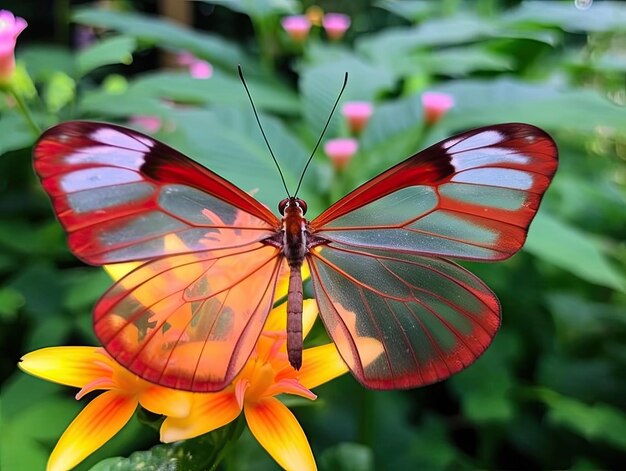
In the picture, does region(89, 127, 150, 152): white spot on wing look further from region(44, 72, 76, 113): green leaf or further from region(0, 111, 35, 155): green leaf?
region(44, 72, 76, 113): green leaf

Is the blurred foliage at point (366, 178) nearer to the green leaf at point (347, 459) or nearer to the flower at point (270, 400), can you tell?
the green leaf at point (347, 459)

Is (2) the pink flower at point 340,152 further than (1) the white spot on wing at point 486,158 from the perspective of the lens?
Yes

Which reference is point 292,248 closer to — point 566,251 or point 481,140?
point 481,140

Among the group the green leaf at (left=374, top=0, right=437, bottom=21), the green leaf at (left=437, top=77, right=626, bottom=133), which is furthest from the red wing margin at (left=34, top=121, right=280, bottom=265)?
the green leaf at (left=374, top=0, right=437, bottom=21)

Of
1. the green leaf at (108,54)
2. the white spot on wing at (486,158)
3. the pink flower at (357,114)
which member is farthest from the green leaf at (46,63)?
the white spot on wing at (486,158)

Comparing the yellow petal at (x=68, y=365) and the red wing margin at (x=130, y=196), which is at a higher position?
the red wing margin at (x=130, y=196)

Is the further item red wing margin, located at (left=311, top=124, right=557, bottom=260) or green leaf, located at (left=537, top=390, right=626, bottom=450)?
green leaf, located at (left=537, top=390, right=626, bottom=450)

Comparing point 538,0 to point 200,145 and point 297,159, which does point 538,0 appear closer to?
point 297,159
